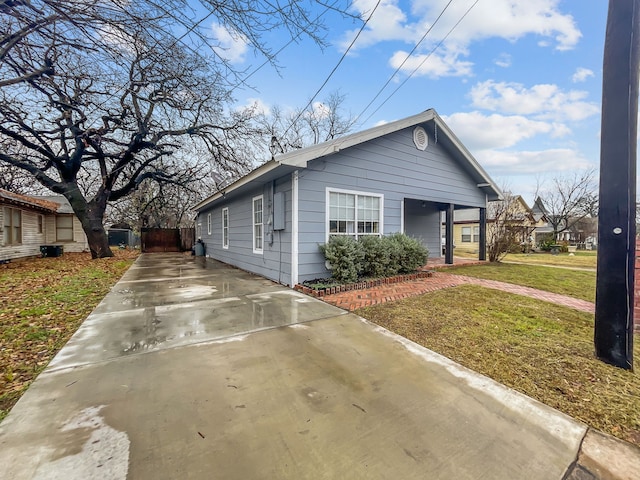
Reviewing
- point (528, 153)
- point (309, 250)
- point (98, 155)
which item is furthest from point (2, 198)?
point (528, 153)

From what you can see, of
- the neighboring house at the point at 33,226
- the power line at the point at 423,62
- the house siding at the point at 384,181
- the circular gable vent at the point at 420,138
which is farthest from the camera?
the neighboring house at the point at 33,226

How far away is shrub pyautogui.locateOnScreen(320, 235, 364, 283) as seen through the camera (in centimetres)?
636

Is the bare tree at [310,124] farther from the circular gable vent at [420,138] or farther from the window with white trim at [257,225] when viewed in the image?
the window with white trim at [257,225]

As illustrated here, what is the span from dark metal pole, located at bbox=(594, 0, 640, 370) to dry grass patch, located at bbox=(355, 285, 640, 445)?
49cm

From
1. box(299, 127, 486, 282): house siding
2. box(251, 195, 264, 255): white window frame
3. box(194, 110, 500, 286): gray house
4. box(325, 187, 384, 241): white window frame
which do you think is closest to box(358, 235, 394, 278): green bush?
box(325, 187, 384, 241): white window frame

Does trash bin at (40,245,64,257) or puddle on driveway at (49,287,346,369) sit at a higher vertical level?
trash bin at (40,245,64,257)

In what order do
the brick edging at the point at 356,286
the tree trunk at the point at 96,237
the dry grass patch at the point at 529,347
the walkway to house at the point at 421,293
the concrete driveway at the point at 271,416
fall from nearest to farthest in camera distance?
the concrete driveway at the point at 271,416
the dry grass patch at the point at 529,347
the walkway to house at the point at 421,293
the brick edging at the point at 356,286
the tree trunk at the point at 96,237

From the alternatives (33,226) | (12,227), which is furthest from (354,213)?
(33,226)

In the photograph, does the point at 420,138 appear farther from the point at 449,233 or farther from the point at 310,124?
the point at 310,124

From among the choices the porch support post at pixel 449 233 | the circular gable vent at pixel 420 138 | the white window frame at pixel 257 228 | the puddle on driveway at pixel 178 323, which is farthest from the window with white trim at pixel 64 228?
the porch support post at pixel 449 233

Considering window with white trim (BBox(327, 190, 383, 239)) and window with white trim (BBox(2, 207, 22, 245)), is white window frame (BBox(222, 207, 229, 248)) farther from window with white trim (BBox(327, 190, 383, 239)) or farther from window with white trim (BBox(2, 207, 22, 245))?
window with white trim (BBox(2, 207, 22, 245))

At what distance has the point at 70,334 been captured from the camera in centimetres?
368

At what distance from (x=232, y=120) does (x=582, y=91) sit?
13161 millimetres

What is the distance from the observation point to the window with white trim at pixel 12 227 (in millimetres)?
11344
